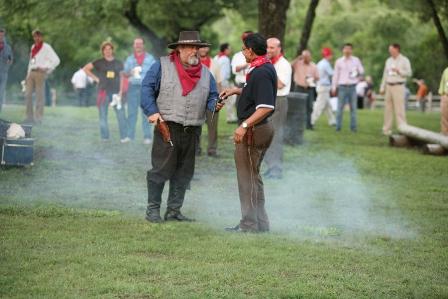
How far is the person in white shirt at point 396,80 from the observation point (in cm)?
2312

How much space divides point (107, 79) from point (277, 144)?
5367 mm

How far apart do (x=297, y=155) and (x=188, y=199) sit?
21.1 ft

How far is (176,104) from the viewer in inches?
396

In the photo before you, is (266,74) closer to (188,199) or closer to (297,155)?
(188,199)

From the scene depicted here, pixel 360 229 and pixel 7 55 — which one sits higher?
pixel 7 55

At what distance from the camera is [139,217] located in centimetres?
1045

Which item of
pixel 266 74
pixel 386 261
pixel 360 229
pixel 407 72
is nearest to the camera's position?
pixel 386 261

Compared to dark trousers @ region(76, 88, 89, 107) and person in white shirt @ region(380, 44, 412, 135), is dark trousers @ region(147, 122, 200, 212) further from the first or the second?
dark trousers @ region(76, 88, 89, 107)

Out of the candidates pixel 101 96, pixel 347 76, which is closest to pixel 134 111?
pixel 101 96

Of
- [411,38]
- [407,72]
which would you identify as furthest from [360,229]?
[411,38]

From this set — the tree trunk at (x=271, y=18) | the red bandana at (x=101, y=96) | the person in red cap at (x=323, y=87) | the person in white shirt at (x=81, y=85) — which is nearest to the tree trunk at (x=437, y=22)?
the person in red cap at (x=323, y=87)

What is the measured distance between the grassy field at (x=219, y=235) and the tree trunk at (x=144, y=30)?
2182 cm

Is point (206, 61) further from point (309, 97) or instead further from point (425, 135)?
point (309, 97)

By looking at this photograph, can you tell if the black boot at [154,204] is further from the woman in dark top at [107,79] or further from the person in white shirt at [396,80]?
the person in white shirt at [396,80]
